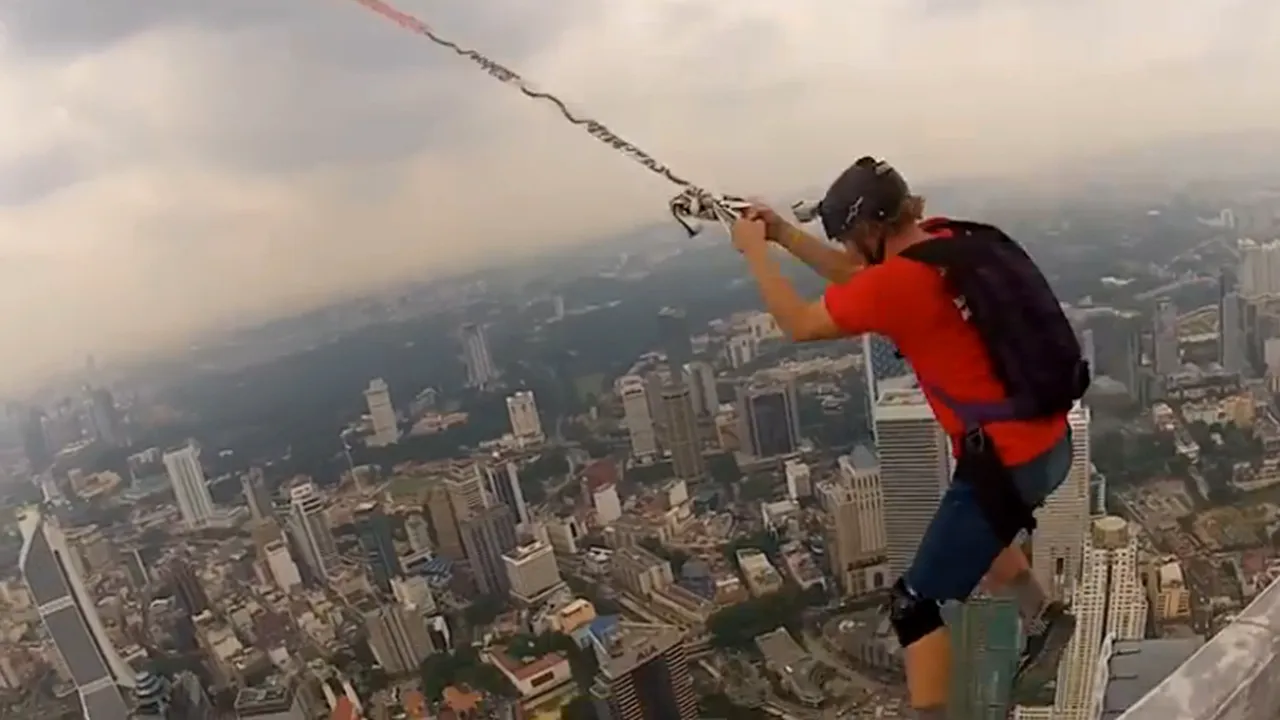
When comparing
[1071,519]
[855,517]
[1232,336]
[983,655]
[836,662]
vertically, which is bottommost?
[836,662]

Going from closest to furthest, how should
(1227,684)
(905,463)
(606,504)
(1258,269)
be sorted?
(1227,684), (905,463), (1258,269), (606,504)

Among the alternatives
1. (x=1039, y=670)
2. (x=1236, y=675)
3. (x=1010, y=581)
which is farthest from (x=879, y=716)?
(x=1236, y=675)

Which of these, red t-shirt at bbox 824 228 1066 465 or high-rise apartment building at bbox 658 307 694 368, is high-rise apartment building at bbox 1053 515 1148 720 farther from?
high-rise apartment building at bbox 658 307 694 368

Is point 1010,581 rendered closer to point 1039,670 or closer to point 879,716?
point 1039,670

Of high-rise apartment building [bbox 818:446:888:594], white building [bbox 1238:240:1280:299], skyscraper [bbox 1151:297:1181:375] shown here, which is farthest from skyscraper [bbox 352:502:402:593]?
white building [bbox 1238:240:1280:299]

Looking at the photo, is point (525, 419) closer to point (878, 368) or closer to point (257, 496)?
point (257, 496)

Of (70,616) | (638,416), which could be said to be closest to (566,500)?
(638,416)
